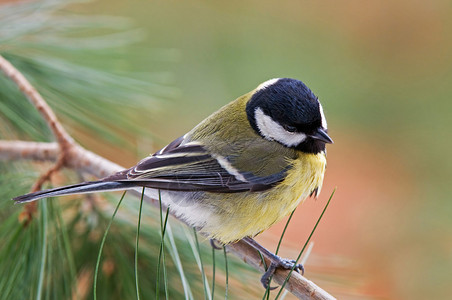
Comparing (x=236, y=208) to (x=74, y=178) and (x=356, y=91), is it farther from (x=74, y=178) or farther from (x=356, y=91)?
(x=356, y=91)

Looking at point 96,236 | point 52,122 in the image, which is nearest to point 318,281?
point 96,236

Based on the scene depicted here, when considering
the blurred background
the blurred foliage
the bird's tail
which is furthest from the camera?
the blurred background

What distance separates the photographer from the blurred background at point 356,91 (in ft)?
4.28

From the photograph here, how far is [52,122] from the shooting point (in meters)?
0.73

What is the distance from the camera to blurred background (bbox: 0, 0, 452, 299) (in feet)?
4.28

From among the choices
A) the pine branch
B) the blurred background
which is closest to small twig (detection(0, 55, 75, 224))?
the pine branch

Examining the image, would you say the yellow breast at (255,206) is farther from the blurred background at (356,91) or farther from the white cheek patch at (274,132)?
the blurred background at (356,91)

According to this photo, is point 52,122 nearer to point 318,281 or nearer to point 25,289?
point 25,289

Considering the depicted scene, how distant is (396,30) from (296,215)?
0.63m

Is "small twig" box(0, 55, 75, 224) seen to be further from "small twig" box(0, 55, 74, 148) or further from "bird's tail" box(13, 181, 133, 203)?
"bird's tail" box(13, 181, 133, 203)

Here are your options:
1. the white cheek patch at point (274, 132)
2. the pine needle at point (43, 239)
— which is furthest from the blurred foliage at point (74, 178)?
the white cheek patch at point (274, 132)

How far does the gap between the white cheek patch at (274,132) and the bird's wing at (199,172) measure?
2.1 inches

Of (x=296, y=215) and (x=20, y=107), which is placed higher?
(x=20, y=107)

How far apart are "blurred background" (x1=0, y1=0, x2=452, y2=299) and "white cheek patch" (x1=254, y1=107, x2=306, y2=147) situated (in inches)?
19.1
